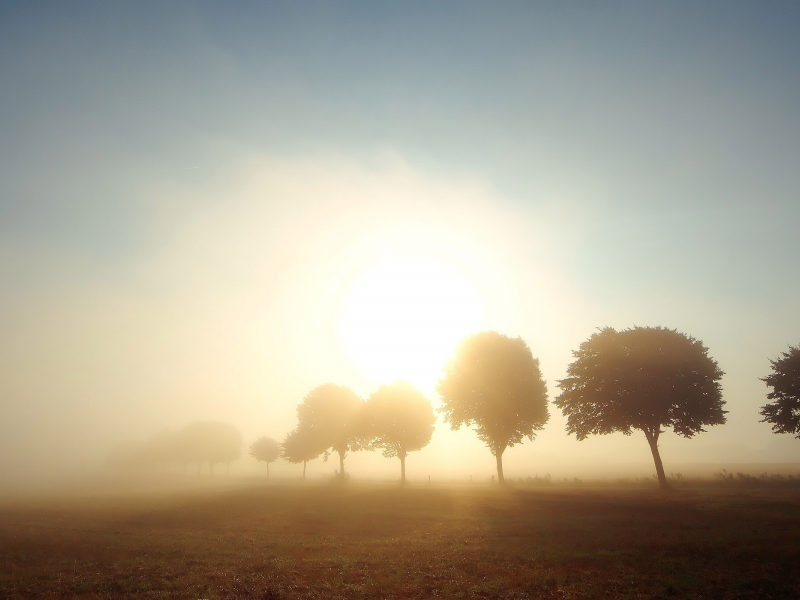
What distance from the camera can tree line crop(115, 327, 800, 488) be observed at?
Answer: 41094mm

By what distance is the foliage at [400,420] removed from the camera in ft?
216

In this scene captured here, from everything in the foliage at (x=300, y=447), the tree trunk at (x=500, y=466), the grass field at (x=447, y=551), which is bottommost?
the grass field at (x=447, y=551)

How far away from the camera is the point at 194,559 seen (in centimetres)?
2091

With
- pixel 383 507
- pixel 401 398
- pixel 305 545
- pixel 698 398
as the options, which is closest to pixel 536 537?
pixel 305 545

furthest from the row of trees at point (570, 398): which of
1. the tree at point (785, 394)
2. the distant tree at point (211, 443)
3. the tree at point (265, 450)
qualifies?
the distant tree at point (211, 443)

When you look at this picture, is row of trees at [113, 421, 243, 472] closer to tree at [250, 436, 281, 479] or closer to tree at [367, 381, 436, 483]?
tree at [250, 436, 281, 479]

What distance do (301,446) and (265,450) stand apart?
38.8 m

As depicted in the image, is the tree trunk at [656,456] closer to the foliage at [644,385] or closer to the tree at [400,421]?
the foliage at [644,385]

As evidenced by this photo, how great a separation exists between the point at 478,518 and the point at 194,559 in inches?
751

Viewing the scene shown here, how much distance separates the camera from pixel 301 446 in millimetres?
81625

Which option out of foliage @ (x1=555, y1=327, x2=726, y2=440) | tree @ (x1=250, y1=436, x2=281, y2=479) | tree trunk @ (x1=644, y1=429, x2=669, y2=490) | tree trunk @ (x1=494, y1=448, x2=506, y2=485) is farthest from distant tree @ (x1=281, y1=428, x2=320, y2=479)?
tree trunk @ (x1=644, y1=429, x2=669, y2=490)

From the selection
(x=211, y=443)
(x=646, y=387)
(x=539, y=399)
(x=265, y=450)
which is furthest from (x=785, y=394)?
(x=211, y=443)

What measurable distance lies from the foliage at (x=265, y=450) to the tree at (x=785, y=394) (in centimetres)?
10579

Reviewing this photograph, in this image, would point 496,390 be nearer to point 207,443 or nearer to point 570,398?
point 570,398
